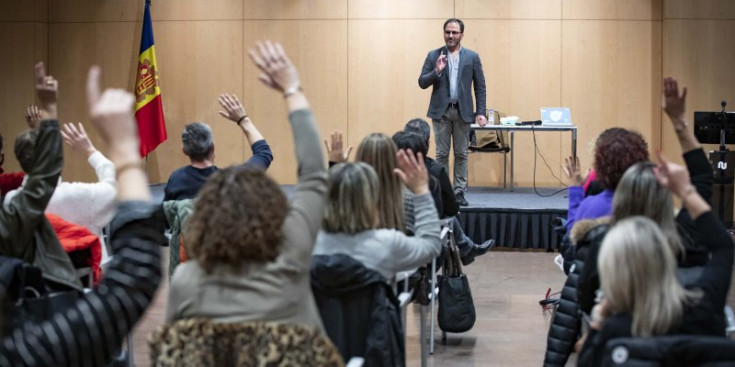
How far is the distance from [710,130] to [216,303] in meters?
7.76

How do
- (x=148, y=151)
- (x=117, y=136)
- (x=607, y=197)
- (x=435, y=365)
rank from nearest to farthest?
1. (x=117, y=136)
2. (x=607, y=197)
3. (x=435, y=365)
4. (x=148, y=151)

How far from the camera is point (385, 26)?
425 inches

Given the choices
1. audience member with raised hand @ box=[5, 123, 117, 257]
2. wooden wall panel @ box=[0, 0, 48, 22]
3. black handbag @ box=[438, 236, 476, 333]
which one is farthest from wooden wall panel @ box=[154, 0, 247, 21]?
audience member with raised hand @ box=[5, 123, 117, 257]

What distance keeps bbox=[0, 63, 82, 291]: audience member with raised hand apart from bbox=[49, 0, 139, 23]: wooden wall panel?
26.4ft

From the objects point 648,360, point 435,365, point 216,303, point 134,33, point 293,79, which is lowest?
point 435,365

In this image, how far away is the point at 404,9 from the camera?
1077cm

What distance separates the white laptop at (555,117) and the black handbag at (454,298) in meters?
4.45

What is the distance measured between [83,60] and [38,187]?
8.59m

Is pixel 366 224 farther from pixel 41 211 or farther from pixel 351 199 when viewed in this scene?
pixel 41 211

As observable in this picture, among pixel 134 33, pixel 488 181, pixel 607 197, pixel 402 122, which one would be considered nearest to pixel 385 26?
pixel 402 122

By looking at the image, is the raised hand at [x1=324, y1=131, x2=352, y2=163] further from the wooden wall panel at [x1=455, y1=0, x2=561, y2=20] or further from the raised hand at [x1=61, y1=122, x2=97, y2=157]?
the wooden wall panel at [x1=455, y1=0, x2=561, y2=20]

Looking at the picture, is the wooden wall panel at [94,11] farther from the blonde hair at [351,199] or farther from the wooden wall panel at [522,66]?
the blonde hair at [351,199]

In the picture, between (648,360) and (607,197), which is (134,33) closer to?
(607,197)

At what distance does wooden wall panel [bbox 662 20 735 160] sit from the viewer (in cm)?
1048
